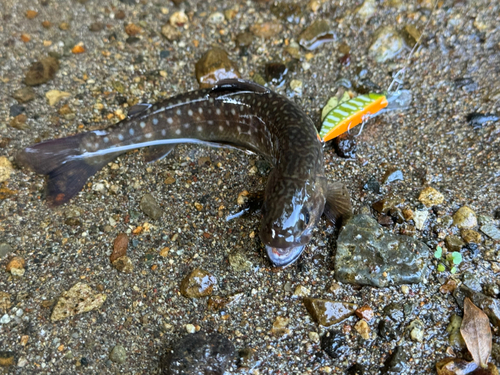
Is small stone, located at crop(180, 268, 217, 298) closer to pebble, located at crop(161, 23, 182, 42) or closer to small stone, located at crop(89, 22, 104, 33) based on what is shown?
pebble, located at crop(161, 23, 182, 42)

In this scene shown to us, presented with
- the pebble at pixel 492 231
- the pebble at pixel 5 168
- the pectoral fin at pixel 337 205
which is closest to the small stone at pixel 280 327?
the pectoral fin at pixel 337 205

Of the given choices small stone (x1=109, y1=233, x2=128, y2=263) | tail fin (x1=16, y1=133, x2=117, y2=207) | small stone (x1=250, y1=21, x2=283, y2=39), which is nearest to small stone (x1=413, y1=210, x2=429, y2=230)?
small stone (x1=109, y1=233, x2=128, y2=263)

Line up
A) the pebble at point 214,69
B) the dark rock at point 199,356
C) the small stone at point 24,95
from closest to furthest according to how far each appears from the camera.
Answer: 1. the dark rock at point 199,356
2. the small stone at point 24,95
3. the pebble at point 214,69

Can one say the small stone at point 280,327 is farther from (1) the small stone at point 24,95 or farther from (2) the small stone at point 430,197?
(1) the small stone at point 24,95

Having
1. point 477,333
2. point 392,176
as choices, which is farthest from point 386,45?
point 477,333

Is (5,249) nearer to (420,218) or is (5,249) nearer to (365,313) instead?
(365,313)

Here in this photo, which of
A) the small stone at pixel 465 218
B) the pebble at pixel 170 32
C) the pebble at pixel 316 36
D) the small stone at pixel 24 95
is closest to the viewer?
the small stone at pixel 465 218

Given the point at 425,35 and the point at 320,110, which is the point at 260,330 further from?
the point at 425,35

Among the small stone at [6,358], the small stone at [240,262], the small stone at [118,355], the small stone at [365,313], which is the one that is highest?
the small stone at [365,313]
